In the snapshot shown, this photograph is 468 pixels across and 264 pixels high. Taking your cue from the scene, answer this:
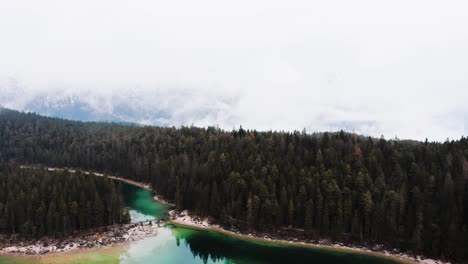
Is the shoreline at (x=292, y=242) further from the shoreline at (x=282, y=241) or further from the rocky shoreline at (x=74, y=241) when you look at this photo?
the rocky shoreline at (x=74, y=241)

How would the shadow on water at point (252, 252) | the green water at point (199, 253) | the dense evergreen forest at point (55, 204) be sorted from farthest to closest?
the dense evergreen forest at point (55, 204), the shadow on water at point (252, 252), the green water at point (199, 253)

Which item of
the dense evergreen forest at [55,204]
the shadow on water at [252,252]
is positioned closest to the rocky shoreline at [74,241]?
the dense evergreen forest at [55,204]

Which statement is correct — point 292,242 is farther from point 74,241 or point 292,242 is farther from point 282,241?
point 74,241

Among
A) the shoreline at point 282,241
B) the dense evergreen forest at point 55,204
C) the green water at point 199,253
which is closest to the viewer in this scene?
the green water at point 199,253

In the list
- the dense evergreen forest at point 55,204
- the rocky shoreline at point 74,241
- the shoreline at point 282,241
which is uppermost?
the dense evergreen forest at point 55,204

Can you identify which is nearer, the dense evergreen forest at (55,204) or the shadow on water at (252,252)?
the shadow on water at (252,252)

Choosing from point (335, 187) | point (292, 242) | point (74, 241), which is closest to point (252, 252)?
point (292, 242)
